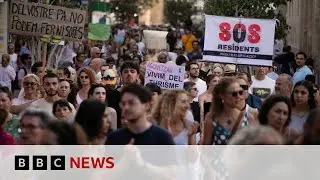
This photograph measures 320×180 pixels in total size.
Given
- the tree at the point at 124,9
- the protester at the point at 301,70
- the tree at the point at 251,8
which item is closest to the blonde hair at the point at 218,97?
the protester at the point at 301,70

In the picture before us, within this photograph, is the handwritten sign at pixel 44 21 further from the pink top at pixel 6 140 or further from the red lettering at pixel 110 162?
the red lettering at pixel 110 162

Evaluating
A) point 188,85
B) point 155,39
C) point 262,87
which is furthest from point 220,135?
point 155,39

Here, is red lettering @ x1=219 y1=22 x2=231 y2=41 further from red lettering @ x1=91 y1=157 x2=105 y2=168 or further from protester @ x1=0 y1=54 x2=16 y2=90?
red lettering @ x1=91 y1=157 x2=105 y2=168

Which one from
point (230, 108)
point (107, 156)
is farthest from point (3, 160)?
point (230, 108)

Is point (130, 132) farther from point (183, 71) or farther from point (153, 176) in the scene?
point (183, 71)

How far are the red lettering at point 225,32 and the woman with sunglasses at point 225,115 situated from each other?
583 centimetres

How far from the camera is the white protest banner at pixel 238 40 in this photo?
14.0 meters

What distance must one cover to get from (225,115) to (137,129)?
1.70 meters

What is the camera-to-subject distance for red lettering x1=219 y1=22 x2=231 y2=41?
14141 mm

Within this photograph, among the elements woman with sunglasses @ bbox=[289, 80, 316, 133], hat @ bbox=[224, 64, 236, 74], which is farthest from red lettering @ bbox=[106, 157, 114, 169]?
hat @ bbox=[224, 64, 236, 74]

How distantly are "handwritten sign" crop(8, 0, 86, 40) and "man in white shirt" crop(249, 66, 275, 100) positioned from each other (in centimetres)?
433

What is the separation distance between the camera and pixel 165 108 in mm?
8320

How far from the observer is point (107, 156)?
6480 mm

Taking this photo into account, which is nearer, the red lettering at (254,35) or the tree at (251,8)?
the red lettering at (254,35)
